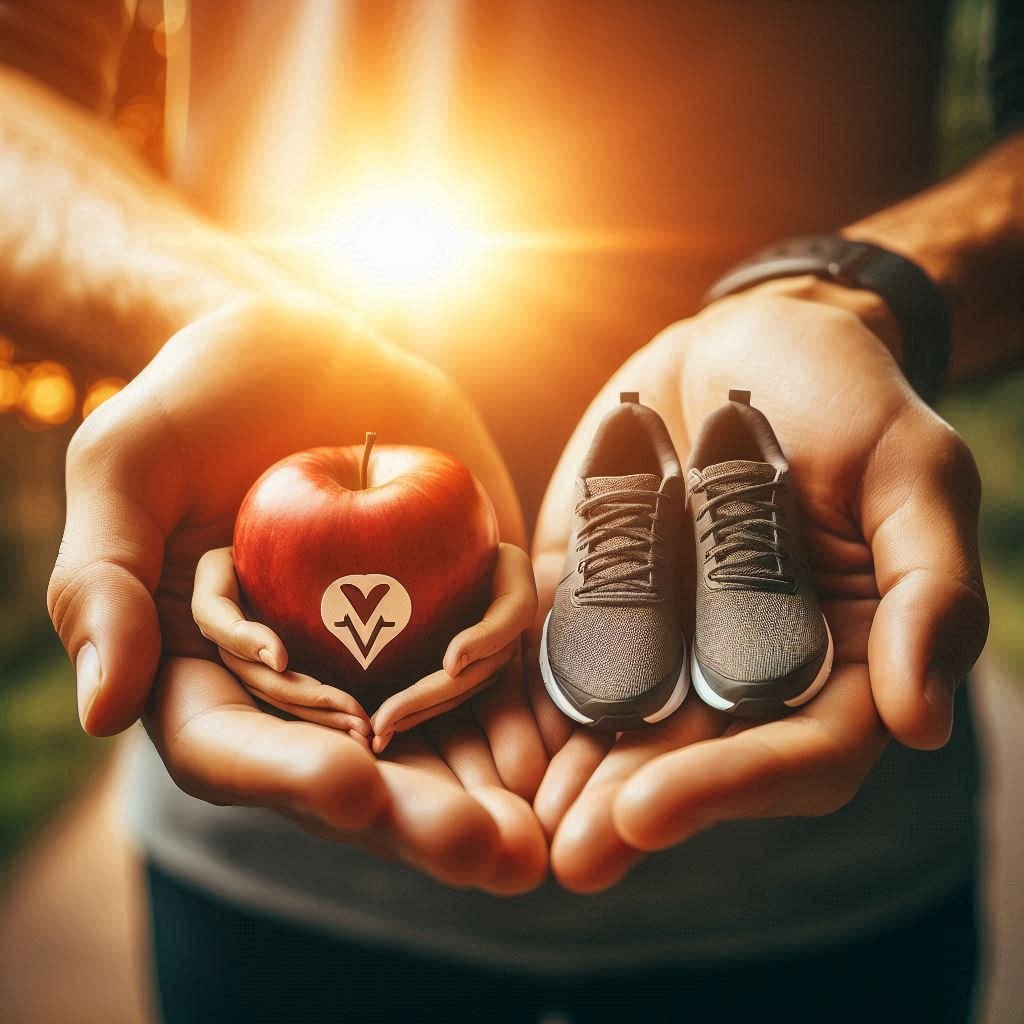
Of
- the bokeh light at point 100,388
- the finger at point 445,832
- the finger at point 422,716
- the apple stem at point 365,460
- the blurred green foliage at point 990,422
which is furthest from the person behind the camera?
the blurred green foliage at point 990,422

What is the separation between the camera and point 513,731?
70cm

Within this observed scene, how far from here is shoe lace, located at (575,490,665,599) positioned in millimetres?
829

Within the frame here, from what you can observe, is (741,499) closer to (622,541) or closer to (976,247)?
(622,541)

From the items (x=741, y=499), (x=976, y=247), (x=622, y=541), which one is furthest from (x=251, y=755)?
(x=976, y=247)

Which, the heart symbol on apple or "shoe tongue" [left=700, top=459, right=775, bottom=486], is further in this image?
"shoe tongue" [left=700, top=459, right=775, bottom=486]

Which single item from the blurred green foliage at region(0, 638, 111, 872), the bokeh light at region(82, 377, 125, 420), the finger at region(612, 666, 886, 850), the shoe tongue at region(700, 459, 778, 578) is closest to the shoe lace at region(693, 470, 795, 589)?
the shoe tongue at region(700, 459, 778, 578)

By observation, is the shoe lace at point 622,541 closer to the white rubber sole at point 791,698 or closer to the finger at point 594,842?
the white rubber sole at point 791,698

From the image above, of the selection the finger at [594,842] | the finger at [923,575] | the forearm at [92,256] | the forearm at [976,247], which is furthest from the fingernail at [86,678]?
the forearm at [976,247]

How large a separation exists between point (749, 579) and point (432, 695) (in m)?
0.32

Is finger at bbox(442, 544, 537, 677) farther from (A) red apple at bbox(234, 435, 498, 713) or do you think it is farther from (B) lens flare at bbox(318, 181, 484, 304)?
(B) lens flare at bbox(318, 181, 484, 304)

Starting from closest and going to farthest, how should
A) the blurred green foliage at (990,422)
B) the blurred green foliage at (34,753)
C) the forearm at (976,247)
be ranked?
the forearm at (976,247) < the blurred green foliage at (990,422) < the blurred green foliage at (34,753)

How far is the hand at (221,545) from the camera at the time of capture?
0.56 m

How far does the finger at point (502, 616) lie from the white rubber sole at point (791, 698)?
149 millimetres

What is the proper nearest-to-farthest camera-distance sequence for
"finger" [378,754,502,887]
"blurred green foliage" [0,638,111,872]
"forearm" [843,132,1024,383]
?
"finger" [378,754,502,887] < "forearm" [843,132,1024,383] < "blurred green foliage" [0,638,111,872]
